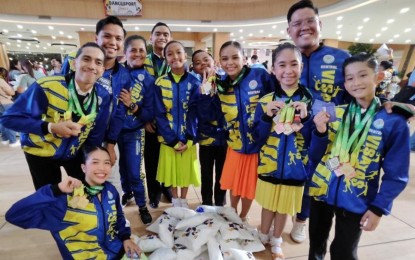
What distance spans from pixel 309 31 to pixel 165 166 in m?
1.80

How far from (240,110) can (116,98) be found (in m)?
1.10

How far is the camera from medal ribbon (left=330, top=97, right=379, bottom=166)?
1.38 meters

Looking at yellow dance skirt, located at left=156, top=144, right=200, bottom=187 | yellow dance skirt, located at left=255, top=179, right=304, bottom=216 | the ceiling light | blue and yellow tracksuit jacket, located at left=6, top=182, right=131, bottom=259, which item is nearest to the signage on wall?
the ceiling light

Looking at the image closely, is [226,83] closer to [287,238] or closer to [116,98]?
[116,98]

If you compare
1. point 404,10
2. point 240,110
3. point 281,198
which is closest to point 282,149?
point 281,198

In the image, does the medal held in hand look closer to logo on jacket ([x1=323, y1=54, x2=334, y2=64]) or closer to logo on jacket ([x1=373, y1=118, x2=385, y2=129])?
logo on jacket ([x1=373, y1=118, x2=385, y2=129])

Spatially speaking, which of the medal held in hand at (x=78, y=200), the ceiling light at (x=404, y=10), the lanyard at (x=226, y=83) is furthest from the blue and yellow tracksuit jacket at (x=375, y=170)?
the ceiling light at (x=404, y=10)

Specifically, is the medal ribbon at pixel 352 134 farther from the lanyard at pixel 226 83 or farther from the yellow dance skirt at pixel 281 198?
the lanyard at pixel 226 83

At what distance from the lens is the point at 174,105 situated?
2.40 metres

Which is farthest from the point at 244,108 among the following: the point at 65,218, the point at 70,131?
the point at 65,218

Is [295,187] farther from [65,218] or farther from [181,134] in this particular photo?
[65,218]

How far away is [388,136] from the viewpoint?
4.34ft

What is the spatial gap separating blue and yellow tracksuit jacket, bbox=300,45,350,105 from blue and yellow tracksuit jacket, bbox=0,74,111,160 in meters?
1.66

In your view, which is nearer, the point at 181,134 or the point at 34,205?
the point at 34,205
